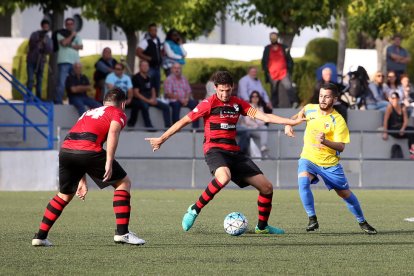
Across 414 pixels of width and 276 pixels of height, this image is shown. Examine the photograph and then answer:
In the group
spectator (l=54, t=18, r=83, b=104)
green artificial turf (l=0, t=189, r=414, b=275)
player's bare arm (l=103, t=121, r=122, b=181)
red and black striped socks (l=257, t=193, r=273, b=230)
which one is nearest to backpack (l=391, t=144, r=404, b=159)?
spectator (l=54, t=18, r=83, b=104)

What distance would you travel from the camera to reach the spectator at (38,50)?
83.8ft

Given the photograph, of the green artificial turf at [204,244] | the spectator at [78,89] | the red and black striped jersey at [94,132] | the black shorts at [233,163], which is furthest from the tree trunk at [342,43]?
the red and black striped jersey at [94,132]

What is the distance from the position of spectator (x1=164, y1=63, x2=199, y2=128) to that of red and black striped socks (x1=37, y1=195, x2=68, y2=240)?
14193mm

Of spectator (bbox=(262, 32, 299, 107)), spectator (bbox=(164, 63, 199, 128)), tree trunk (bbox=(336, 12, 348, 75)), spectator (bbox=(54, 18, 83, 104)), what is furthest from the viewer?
tree trunk (bbox=(336, 12, 348, 75))

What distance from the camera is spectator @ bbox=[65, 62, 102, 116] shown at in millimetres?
24812

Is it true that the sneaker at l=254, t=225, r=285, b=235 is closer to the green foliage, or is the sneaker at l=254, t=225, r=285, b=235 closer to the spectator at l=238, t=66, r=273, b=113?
the spectator at l=238, t=66, r=273, b=113

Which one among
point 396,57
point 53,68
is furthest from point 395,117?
point 53,68

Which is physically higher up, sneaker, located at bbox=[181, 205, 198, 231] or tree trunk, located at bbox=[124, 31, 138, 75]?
tree trunk, located at bbox=[124, 31, 138, 75]

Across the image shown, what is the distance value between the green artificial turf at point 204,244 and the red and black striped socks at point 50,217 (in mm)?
193

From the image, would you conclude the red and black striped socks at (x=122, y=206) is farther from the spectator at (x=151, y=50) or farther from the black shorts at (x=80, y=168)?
the spectator at (x=151, y=50)

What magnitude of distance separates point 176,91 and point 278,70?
2.53 metres

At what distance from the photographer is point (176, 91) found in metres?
26.0

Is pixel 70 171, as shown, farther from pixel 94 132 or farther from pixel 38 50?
pixel 38 50

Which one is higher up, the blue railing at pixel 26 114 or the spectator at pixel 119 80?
the spectator at pixel 119 80
